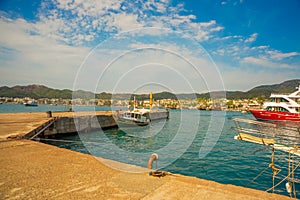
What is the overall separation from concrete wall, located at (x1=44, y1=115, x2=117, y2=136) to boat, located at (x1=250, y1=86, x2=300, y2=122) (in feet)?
112

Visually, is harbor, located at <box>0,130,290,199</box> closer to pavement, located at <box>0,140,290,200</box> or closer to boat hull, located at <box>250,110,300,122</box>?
pavement, located at <box>0,140,290,200</box>

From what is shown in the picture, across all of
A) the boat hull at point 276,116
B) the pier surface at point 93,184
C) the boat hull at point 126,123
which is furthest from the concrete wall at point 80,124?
the boat hull at point 276,116

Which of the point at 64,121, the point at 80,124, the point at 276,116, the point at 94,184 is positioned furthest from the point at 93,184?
the point at 276,116

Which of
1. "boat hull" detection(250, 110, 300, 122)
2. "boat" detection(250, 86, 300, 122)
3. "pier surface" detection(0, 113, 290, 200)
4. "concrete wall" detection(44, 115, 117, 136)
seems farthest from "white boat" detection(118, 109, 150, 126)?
"boat" detection(250, 86, 300, 122)

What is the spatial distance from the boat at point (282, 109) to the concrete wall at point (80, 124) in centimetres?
3414

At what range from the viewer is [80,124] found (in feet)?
93.7

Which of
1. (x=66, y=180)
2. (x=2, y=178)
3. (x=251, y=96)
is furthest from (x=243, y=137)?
(x=251, y=96)

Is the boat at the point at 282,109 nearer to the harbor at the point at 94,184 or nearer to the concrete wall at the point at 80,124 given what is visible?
the concrete wall at the point at 80,124

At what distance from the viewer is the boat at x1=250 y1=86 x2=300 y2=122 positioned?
4142 centimetres

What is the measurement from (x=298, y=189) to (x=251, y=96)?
163 metres

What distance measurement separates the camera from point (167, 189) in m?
4.60

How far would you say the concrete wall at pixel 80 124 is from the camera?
79.9ft

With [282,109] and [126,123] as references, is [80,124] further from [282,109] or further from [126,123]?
[282,109]

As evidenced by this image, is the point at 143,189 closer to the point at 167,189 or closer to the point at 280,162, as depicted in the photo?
the point at 167,189
